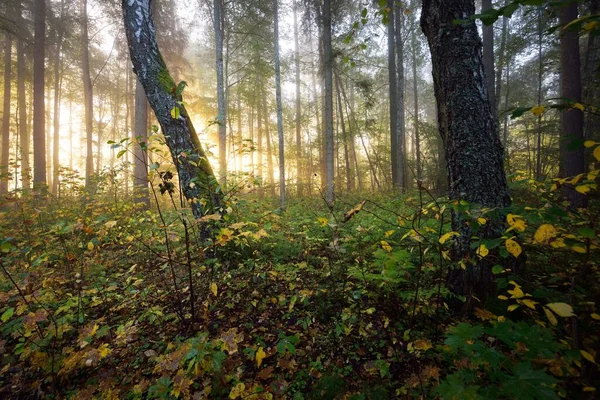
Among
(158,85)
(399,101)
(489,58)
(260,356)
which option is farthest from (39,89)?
(489,58)

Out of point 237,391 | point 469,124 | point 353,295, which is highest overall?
point 469,124

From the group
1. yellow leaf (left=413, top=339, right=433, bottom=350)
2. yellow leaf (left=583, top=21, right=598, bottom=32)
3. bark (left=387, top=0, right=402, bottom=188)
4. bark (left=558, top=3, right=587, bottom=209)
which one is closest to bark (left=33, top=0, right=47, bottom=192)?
yellow leaf (left=413, top=339, right=433, bottom=350)

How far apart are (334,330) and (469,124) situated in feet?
8.53

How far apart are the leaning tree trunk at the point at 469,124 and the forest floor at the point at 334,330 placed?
0.20 meters

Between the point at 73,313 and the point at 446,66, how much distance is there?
17.3 ft

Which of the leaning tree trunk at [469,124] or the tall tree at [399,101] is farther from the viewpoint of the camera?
the tall tree at [399,101]

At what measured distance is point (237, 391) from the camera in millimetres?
2072

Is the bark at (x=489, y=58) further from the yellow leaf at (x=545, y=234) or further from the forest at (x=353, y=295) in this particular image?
the yellow leaf at (x=545, y=234)

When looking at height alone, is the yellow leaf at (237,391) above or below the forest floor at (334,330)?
below

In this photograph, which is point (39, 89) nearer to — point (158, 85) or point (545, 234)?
point (158, 85)

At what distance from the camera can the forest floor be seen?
1648 millimetres

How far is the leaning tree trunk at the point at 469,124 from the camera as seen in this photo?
8.46 feet

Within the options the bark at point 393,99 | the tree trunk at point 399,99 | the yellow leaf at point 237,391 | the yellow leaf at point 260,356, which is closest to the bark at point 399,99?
the tree trunk at point 399,99

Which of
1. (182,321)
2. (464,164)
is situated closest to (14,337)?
(182,321)
